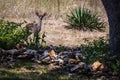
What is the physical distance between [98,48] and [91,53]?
41 cm

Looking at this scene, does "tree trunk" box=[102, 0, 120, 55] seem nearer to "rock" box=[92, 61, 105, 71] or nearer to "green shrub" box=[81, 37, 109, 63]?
"green shrub" box=[81, 37, 109, 63]

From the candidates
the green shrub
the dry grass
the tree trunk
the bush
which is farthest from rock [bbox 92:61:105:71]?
the dry grass

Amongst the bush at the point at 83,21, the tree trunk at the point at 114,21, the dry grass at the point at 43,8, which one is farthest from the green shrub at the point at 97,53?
the dry grass at the point at 43,8

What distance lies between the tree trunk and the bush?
8.89 meters

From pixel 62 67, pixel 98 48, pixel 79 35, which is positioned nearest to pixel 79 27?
pixel 79 35

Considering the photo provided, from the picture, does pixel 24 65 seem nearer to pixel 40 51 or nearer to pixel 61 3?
pixel 40 51

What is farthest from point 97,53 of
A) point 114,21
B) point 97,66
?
point 97,66

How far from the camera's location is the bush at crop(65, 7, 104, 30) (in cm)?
1720

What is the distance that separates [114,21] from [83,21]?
30.3 feet

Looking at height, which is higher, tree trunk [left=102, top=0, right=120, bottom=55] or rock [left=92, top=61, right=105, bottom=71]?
tree trunk [left=102, top=0, right=120, bottom=55]

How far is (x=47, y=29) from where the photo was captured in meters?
16.6

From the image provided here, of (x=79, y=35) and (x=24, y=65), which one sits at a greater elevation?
(x=24, y=65)

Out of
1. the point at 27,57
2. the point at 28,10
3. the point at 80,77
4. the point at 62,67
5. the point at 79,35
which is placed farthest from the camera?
the point at 28,10

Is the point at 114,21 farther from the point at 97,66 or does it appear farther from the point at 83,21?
the point at 83,21
